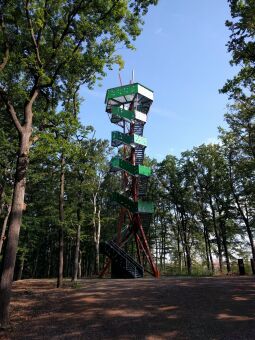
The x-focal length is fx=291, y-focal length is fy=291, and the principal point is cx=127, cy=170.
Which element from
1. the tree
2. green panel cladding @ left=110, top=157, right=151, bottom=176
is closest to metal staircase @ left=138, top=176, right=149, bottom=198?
green panel cladding @ left=110, top=157, right=151, bottom=176

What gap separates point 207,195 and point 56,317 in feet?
99.0

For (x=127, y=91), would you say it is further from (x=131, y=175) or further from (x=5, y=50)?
(x=5, y=50)

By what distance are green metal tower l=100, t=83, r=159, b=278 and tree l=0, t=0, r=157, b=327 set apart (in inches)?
442

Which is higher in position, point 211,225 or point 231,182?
point 231,182

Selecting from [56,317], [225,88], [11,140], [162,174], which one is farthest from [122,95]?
[56,317]

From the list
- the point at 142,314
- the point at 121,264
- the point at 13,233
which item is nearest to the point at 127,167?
the point at 121,264

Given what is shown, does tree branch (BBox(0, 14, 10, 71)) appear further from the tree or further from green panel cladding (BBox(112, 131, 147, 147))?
green panel cladding (BBox(112, 131, 147, 147))

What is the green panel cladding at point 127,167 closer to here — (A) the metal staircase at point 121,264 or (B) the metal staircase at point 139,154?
(B) the metal staircase at point 139,154

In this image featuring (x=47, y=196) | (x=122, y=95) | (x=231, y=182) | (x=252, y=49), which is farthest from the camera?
(x=47, y=196)

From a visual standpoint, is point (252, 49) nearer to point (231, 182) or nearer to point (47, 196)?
point (231, 182)

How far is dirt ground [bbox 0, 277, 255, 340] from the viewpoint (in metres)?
7.75

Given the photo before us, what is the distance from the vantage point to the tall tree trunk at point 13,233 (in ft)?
29.4

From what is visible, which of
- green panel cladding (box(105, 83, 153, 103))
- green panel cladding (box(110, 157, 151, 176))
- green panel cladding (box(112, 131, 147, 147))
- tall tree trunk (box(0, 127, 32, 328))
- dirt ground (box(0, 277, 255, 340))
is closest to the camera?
dirt ground (box(0, 277, 255, 340))

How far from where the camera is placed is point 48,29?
12.8m
